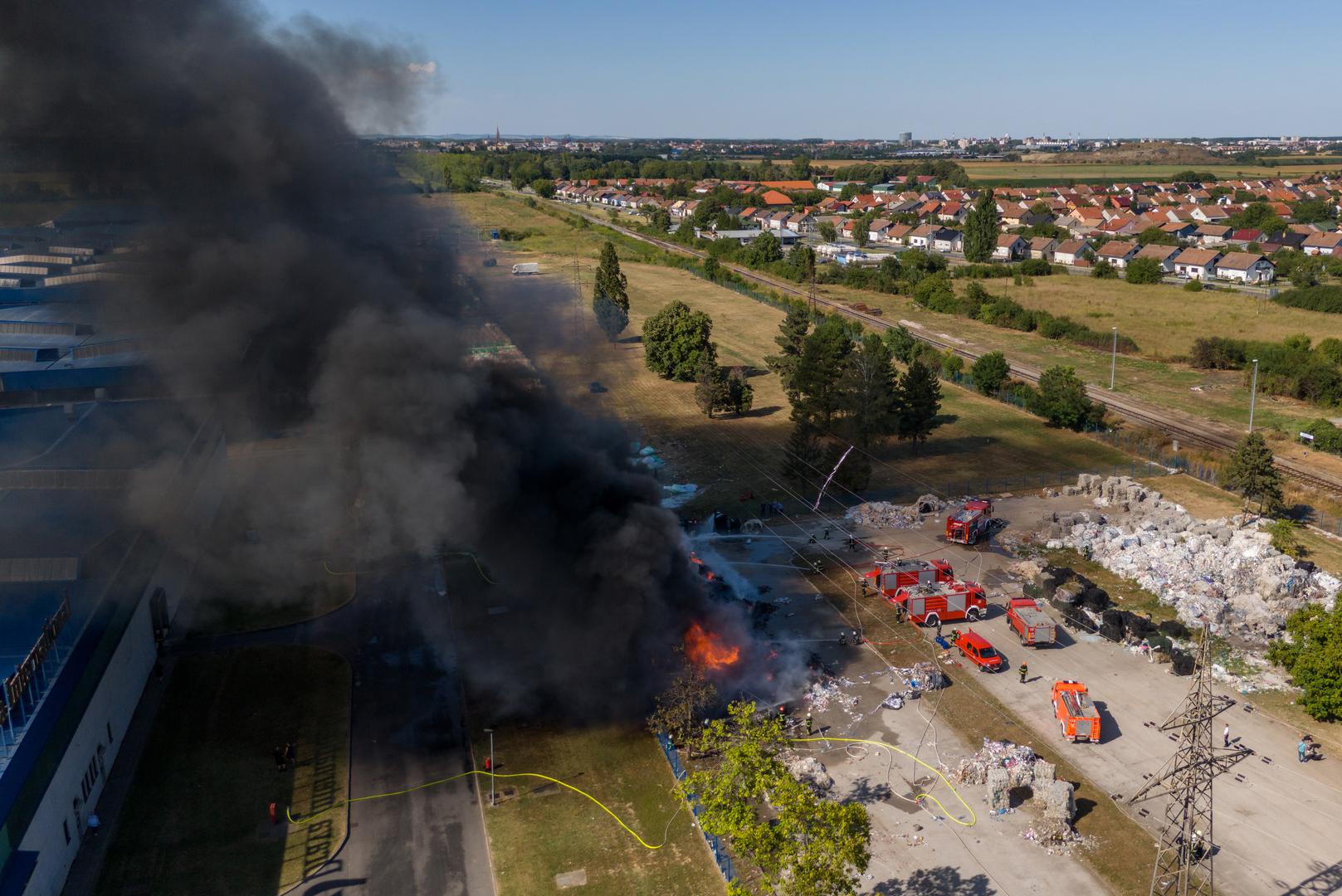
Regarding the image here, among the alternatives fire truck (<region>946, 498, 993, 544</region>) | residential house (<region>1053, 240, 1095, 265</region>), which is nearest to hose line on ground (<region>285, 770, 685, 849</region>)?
fire truck (<region>946, 498, 993, 544</region>)

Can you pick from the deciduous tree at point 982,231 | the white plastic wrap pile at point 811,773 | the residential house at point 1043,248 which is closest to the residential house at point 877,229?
the residential house at point 1043,248

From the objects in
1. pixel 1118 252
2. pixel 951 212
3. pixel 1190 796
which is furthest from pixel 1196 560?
pixel 951 212

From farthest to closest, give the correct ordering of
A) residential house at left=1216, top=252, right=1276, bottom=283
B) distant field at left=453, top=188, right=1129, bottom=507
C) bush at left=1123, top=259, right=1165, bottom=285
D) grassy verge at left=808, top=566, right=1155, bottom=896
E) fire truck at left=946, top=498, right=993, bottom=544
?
residential house at left=1216, top=252, right=1276, bottom=283 → bush at left=1123, top=259, right=1165, bottom=285 → distant field at left=453, top=188, right=1129, bottom=507 → fire truck at left=946, top=498, right=993, bottom=544 → grassy verge at left=808, top=566, right=1155, bottom=896

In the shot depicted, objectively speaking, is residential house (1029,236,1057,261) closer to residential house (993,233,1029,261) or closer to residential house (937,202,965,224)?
residential house (993,233,1029,261)

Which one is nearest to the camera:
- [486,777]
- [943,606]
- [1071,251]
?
[486,777]

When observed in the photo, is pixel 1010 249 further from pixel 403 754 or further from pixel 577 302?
pixel 403 754

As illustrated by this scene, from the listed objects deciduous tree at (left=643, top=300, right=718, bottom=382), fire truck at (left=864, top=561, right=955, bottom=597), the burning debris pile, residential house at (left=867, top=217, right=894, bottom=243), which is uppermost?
residential house at (left=867, top=217, right=894, bottom=243)
